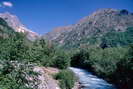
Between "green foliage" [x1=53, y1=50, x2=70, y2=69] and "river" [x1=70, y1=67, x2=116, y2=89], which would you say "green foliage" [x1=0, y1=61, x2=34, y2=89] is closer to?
"river" [x1=70, y1=67, x2=116, y2=89]

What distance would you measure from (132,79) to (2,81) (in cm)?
1811

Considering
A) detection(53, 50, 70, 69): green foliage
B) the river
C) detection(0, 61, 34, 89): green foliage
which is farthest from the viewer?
detection(53, 50, 70, 69): green foliage

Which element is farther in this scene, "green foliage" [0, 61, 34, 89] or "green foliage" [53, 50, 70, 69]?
"green foliage" [53, 50, 70, 69]

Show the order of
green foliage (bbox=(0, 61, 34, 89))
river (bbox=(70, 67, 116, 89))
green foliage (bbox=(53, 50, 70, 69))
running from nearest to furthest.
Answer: green foliage (bbox=(0, 61, 34, 89))
river (bbox=(70, 67, 116, 89))
green foliage (bbox=(53, 50, 70, 69))

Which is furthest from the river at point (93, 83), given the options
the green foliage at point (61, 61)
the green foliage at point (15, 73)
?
the green foliage at point (15, 73)

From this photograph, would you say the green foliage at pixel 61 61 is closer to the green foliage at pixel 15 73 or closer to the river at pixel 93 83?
the river at pixel 93 83

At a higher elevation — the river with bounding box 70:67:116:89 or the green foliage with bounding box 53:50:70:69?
the green foliage with bounding box 53:50:70:69

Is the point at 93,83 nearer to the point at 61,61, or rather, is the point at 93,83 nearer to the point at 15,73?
the point at 61,61

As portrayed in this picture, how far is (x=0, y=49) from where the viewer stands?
7.57 metres

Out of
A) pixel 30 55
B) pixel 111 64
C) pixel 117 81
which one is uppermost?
pixel 30 55

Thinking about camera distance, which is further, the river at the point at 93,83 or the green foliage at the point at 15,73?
the river at the point at 93,83

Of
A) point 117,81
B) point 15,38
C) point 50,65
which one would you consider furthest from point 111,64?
point 15,38

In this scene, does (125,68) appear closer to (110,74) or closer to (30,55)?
(110,74)

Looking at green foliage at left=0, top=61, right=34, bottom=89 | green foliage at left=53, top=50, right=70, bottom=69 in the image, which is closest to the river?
green foliage at left=53, top=50, right=70, bottom=69
